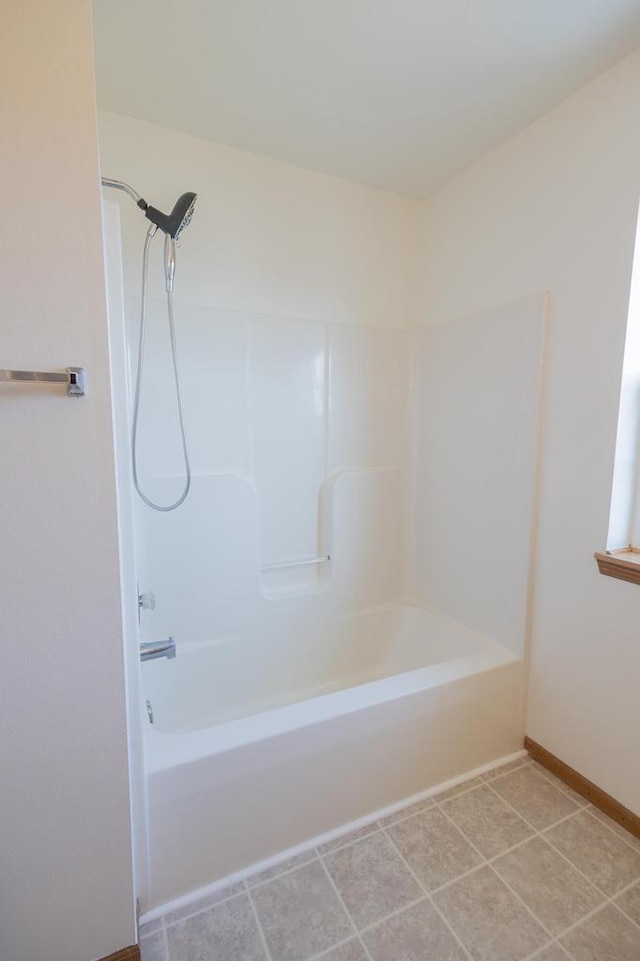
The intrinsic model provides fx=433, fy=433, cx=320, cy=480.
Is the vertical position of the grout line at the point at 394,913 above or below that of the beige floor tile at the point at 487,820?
above

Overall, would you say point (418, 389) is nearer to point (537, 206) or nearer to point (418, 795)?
point (537, 206)

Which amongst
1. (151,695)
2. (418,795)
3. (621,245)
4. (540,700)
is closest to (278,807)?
(418,795)

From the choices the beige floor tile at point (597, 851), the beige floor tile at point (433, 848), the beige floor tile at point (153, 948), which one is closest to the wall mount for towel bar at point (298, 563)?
the beige floor tile at point (433, 848)

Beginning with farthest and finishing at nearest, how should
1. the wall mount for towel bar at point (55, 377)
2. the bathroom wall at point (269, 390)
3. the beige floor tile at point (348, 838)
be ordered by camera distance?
the bathroom wall at point (269, 390)
the beige floor tile at point (348, 838)
the wall mount for towel bar at point (55, 377)

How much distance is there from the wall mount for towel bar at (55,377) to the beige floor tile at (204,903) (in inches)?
53.9

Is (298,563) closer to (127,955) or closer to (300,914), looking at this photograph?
(300,914)

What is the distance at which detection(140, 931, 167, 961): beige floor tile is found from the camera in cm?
106

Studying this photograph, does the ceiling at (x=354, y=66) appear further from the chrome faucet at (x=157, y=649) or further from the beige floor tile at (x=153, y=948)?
the beige floor tile at (x=153, y=948)

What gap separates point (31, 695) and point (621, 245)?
199 cm

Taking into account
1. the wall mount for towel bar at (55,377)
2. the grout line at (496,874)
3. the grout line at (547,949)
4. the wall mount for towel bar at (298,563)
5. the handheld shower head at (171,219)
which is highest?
the handheld shower head at (171,219)

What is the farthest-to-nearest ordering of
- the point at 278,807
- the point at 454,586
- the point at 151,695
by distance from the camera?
the point at 454,586
the point at 151,695
the point at 278,807

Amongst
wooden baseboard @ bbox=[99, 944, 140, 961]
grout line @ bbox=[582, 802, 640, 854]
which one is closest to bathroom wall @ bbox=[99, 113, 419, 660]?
wooden baseboard @ bbox=[99, 944, 140, 961]

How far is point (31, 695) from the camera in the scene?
34.8 inches

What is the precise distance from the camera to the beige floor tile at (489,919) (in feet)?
3.55
